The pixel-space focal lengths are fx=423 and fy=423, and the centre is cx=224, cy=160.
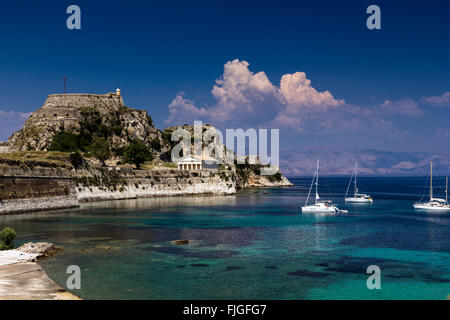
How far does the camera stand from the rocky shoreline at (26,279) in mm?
16844

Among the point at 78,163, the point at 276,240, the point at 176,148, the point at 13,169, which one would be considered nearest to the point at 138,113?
the point at 176,148

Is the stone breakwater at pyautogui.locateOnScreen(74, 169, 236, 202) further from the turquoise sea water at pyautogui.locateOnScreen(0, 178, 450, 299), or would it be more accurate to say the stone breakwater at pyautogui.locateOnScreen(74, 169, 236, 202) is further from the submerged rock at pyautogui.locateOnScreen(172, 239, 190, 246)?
the submerged rock at pyautogui.locateOnScreen(172, 239, 190, 246)

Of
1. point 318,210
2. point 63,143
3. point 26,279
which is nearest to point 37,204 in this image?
point 26,279

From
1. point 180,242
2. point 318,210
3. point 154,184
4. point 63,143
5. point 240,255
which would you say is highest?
point 63,143

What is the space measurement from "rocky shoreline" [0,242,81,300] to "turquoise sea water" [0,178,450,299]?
1.26 meters

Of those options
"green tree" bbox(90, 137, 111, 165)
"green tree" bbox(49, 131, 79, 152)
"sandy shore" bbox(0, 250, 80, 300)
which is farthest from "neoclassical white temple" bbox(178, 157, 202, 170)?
"sandy shore" bbox(0, 250, 80, 300)

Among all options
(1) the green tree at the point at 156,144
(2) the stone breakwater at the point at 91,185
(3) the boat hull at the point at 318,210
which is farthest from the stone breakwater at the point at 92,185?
(3) the boat hull at the point at 318,210

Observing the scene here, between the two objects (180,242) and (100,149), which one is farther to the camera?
(100,149)

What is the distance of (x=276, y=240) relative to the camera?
37.2 metres

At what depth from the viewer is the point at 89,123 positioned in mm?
109625

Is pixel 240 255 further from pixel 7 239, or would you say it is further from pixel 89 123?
pixel 89 123

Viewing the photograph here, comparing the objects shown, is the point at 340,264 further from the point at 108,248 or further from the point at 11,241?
the point at 11,241

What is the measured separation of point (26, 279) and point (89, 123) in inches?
3735

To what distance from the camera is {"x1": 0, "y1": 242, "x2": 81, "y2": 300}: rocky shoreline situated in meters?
16.8
